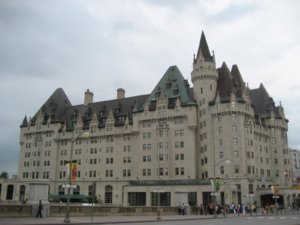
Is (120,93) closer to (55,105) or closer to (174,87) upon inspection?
(55,105)

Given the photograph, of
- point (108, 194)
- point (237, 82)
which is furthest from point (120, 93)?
point (237, 82)

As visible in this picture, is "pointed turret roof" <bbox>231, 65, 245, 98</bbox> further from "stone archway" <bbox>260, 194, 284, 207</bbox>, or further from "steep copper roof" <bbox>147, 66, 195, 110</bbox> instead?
"stone archway" <bbox>260, 194, 284, 207</bbox>

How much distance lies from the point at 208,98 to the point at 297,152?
11008cm

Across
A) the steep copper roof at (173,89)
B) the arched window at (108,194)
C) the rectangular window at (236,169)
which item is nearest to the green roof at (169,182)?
the rectangular window at (236,169)

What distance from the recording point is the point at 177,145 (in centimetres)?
8588

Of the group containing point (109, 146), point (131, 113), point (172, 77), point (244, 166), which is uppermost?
point (172, 77)

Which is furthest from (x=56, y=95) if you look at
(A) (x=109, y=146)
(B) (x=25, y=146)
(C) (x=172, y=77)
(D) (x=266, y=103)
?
(D) (x=266, y=103)

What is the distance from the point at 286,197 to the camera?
8081 cm

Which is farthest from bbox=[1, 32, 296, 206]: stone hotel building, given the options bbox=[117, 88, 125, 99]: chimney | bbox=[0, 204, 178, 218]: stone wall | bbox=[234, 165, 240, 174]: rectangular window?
bbox=[0, 204, 178, 218]: stone wall

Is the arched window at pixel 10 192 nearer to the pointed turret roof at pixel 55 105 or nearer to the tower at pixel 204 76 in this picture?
the pointed turret roof at pixel 55 105

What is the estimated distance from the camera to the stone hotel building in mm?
80688

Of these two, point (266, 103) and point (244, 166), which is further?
point (266, 103)

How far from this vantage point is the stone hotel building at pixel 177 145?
3177 inches

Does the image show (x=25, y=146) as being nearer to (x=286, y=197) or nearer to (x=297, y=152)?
(x=286, y=197)
